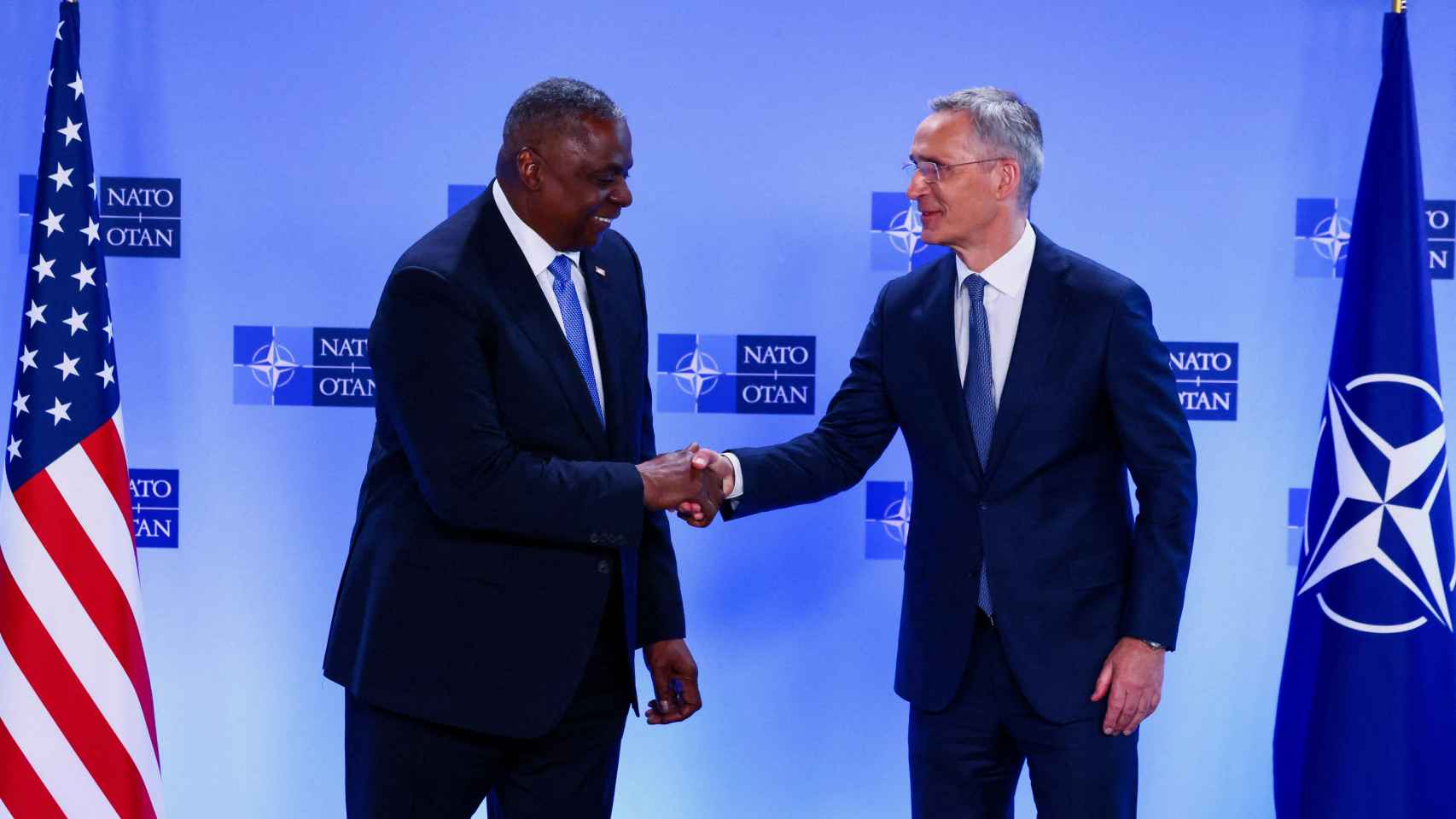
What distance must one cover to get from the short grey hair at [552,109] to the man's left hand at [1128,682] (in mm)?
1306

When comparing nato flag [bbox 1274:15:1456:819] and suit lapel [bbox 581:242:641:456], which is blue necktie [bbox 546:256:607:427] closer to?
suit lapel [bbox 581:242:641:456]

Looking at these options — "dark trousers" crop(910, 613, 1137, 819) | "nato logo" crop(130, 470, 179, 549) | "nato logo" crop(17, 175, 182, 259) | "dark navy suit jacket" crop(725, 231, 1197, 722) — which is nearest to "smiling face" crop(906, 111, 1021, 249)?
"dark navy suit jacket" crop(725, 231, 1197, 722)

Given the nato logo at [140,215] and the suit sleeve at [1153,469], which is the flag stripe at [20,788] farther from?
the suit sleeve at [1153,469]

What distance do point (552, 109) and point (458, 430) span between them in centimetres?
59

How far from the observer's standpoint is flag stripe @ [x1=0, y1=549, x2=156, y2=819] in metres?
2.90

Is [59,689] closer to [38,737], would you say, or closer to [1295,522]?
[38,737]

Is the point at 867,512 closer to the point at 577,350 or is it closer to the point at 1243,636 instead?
the point at 1243,636

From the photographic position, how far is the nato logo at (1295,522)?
11.3 feet

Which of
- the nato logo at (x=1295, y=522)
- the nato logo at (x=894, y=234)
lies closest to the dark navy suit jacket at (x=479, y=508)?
the nato logo at (x=894, y=234)

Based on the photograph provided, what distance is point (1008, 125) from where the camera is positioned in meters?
2.47

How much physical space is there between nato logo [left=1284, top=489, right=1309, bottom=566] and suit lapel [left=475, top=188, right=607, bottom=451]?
6.84ft

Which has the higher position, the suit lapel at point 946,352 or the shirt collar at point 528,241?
the shirt collar at point 528,241

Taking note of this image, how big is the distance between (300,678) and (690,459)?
165cm

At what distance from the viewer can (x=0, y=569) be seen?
2928mm
